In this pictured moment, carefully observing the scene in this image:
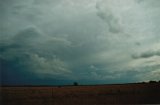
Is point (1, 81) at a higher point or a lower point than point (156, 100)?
higher

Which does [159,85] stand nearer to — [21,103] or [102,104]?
[102,104]

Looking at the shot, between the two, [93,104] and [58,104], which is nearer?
[93,104]

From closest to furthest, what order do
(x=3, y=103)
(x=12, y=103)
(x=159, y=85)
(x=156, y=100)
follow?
1. (x=156, y=100)
2. (x=3, y=103)
3. (x=12, y=103)
4. (x=159, y=85)

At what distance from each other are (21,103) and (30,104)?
1.29 ft

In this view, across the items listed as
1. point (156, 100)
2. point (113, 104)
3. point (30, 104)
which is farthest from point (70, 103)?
point (156, 100)

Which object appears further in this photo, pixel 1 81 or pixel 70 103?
pixel 70 103

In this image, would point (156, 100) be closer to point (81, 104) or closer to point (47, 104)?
point (81, 104)

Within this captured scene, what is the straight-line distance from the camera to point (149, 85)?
610 inches

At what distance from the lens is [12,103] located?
1198 cm

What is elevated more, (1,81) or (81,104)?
(1,81)

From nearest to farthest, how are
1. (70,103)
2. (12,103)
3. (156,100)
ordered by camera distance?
(156,100) < (12,103) < (70,103)

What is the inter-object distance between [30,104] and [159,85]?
5.69 meters

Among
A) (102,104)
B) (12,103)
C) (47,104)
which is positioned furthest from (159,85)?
(12,103)

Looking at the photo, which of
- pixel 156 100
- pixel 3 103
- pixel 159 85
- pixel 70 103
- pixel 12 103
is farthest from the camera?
pixel 159 85
